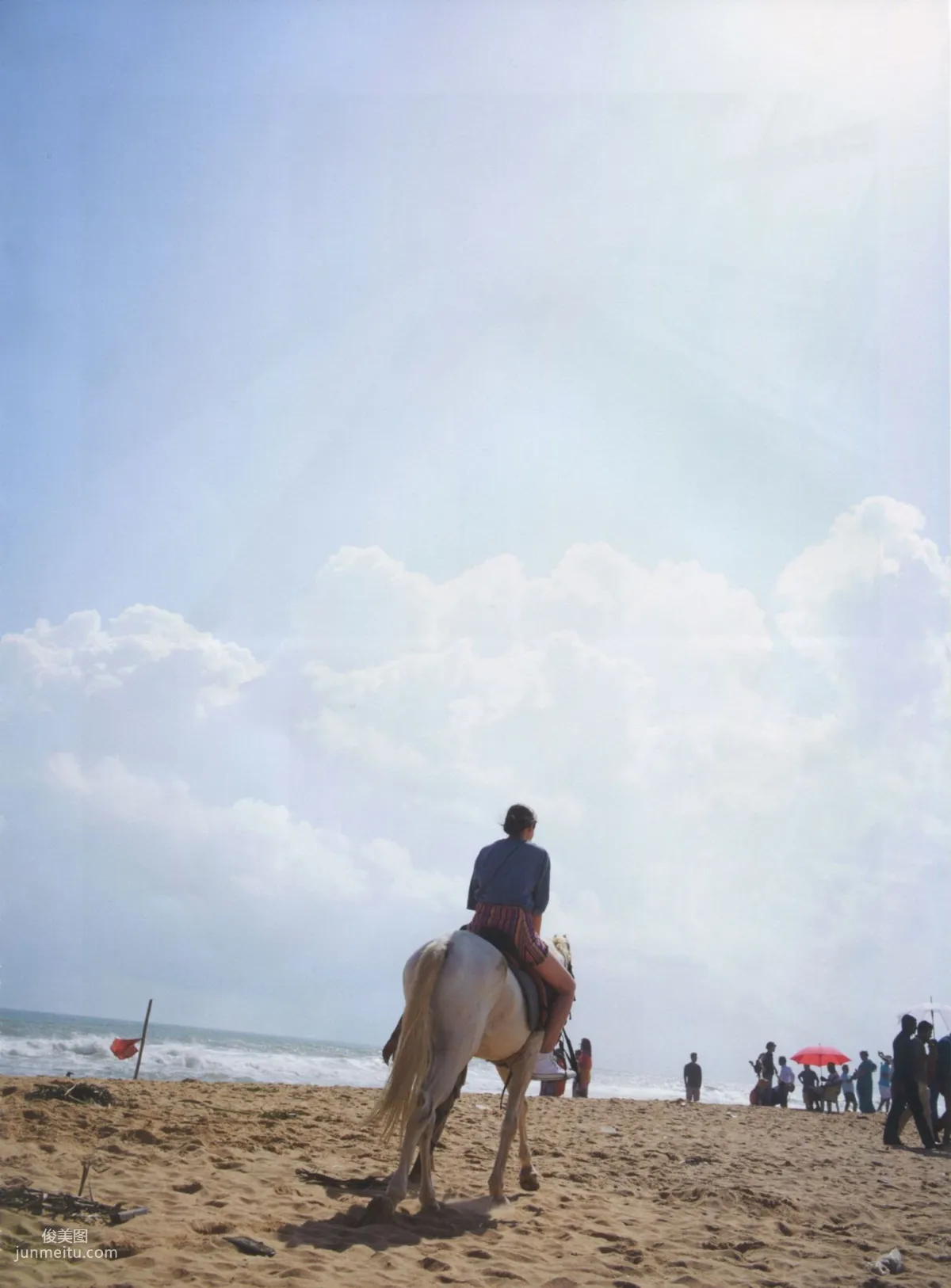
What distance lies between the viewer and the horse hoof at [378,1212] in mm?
5520

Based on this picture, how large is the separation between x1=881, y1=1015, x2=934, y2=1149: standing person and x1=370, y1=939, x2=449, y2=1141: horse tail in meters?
9.72

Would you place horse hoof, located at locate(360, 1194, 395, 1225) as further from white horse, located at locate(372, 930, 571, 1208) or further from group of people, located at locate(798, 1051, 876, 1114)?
group of people, located at locate(798, 1051, 876, 1114)

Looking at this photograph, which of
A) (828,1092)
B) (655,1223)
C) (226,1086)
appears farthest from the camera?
(828,1092)

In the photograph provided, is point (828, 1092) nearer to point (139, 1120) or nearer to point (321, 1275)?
point (139, 1120)

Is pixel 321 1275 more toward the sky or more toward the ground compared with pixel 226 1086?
more toward the sky

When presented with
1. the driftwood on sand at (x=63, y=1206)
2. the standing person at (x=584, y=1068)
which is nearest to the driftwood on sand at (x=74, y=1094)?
the driftwood on sand at (x=63, y=1206)

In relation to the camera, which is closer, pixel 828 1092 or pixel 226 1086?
pixel 226 1086

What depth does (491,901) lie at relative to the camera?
701 centimetres

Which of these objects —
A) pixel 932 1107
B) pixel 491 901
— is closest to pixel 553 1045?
pixel 491 901

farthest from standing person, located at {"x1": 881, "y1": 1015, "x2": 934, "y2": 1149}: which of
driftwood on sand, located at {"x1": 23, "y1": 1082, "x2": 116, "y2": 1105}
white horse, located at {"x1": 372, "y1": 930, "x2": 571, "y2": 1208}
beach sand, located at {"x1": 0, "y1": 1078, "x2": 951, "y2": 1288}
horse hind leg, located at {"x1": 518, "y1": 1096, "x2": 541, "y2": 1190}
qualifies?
driftwood on sand, located at {"x1": 23, "y1": 1082, "x2": 116, "y2": 1105}

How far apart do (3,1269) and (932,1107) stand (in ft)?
47.6

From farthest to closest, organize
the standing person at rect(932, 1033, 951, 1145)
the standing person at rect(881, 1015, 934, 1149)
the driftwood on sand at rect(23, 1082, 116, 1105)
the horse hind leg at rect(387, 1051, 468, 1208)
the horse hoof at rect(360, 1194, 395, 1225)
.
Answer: the standing person at rect(932, 1033, 951, 1145), the standing person at rect(881, 1015, 934, 1149), the driftwood on sand at rect(23, 1082, 116, 1105), the horse hind leg at rect(387, 1051, 468, 1208), the horse hoof at rect(360, 1194, 395, 1225)

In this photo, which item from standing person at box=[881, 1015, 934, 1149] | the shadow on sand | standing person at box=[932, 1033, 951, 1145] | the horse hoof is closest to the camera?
the shadow on sand

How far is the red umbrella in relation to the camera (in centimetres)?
2638
